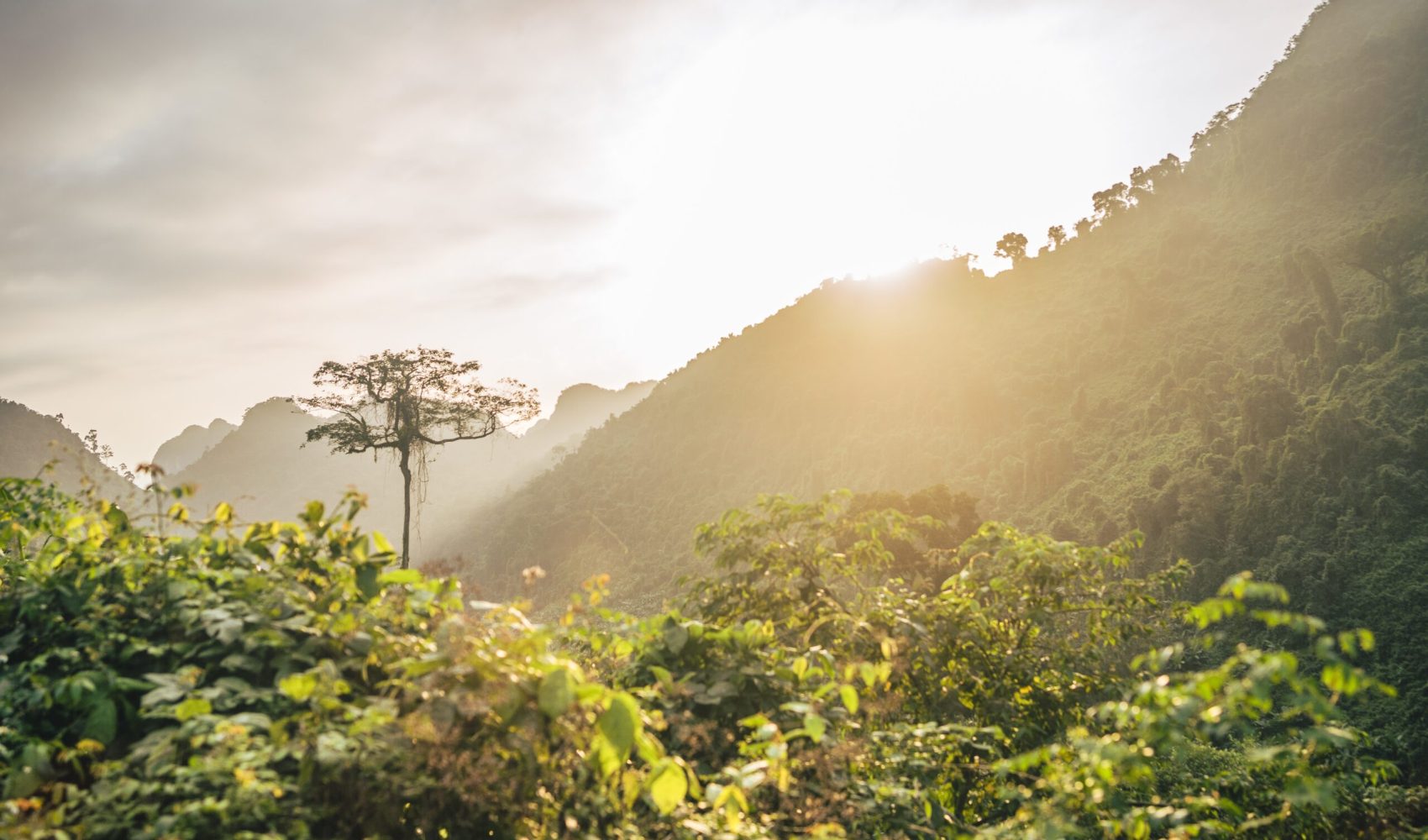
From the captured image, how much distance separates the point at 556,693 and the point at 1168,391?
1920 inches

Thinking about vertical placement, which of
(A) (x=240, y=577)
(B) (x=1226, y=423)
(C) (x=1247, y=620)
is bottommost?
(C) (x=1247, y=620)

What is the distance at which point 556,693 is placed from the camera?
6.30ft

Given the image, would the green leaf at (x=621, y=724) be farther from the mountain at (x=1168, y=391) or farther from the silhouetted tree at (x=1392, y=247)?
the silhouetted tree at (x=1392, y=247)

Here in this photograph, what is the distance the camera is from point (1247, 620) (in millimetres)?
29062

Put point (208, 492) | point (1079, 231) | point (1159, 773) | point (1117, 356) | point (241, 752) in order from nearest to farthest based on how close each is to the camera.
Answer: point (241, 752)
point (1159, 773)
point (1117, 356)
point (1079, 231)
point (208, 492)

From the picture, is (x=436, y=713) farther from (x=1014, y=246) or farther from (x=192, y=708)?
(x=1014, y=246)

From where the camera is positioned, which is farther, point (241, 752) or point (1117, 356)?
point (1117, 356)

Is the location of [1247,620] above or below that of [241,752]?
below

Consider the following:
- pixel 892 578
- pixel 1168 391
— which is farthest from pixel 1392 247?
pixel 892 578

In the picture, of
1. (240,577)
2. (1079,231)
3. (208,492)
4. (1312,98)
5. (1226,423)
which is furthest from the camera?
(208,492)

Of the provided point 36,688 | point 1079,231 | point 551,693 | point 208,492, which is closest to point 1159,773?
point 551,693

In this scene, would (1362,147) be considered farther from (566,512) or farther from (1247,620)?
(566,512)

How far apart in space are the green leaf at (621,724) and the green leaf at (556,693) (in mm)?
111

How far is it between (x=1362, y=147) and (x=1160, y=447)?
3239 cm
